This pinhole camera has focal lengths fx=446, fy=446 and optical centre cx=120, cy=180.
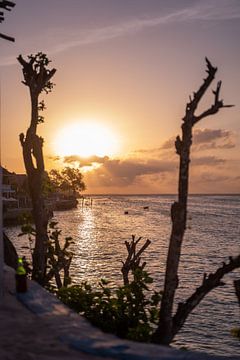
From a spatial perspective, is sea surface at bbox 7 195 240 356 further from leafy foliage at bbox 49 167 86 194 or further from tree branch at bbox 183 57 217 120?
leafy foliage at bbox 49 167 86 194

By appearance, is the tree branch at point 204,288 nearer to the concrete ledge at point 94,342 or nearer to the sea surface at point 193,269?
the sea surface at point 193,269

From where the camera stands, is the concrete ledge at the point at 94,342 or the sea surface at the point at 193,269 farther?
the sea surface at the point at 193,269

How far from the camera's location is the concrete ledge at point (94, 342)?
5066 millimetres

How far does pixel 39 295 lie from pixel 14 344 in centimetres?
240

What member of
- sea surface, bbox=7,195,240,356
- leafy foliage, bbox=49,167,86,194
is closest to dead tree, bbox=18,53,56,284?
sea surface, bbox=7,195,240,356

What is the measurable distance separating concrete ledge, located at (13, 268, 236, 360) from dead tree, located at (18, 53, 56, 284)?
19.7ft

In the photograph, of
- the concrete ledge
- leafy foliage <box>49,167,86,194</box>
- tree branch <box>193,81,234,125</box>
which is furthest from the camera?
leafy foliage <box>49,167,86,194</box>

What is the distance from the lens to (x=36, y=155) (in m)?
13.4

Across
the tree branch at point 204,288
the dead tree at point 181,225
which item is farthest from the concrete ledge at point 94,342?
the tree branch at point 204,288

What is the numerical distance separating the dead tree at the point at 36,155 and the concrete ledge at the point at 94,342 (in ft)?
19.7

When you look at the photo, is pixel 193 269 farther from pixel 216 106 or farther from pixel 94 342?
pixel 94 342

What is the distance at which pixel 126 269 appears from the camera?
14.1 meters

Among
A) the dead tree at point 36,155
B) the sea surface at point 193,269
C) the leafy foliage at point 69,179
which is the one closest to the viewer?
the dead tree at point 36,155

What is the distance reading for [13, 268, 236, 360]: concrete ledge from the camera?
199 inches
